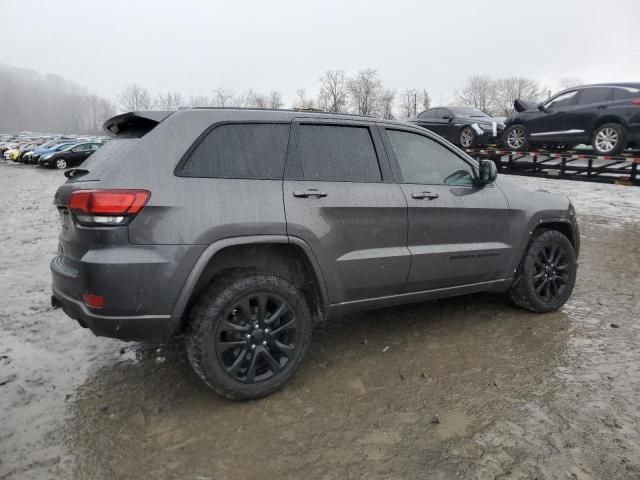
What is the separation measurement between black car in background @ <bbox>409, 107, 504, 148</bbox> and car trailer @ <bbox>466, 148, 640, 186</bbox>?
1.10 ft

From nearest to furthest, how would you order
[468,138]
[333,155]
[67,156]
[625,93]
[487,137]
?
1. [333,155]
2. [625,93]
3. [487,137]
4. [468,138]
5. [67,156]

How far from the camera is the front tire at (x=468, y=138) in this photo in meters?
13.1

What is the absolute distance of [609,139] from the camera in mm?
9805

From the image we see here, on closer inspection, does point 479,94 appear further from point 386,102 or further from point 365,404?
point 365,404

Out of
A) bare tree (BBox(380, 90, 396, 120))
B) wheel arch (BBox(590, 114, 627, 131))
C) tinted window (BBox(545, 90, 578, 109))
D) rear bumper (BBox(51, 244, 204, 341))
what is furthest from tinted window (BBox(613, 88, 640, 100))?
bare tree (BBox(380, 90, 396, 120))

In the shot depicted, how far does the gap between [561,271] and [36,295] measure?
5.28 m

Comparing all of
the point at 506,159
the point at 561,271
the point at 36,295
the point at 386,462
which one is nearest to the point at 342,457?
the point at 386,462

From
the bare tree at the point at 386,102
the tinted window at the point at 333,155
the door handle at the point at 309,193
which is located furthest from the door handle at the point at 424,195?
the bare tree at the point at 386,102

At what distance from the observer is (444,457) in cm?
258

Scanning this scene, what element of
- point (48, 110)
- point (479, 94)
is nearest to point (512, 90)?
point (479, 94)

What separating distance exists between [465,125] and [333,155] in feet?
35.5

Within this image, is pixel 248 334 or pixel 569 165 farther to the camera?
pixel 569 165

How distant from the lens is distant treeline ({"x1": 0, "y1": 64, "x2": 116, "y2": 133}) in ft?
448

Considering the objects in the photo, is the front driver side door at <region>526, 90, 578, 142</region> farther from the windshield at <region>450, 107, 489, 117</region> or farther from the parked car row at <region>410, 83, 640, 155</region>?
the windshield at <region>450, 107, 489, 117</region>
